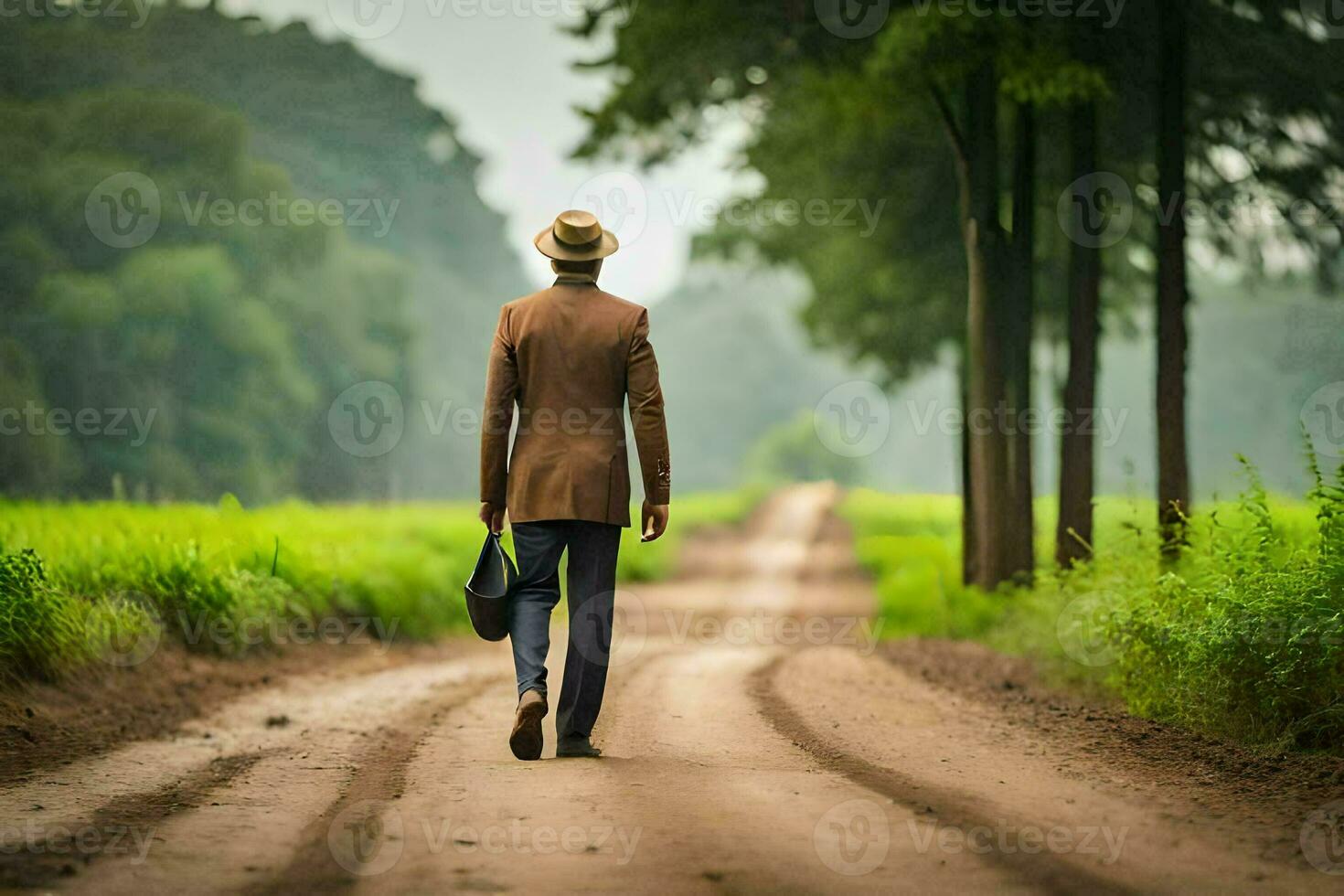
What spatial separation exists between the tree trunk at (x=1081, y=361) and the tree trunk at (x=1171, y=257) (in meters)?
1.44

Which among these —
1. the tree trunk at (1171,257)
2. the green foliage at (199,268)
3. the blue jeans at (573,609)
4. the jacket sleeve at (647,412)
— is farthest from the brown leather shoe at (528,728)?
the green foliage at (199,268)

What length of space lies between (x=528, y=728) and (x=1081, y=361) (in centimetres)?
890

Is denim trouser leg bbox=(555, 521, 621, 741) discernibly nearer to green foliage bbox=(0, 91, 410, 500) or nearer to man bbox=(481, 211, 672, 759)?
man bbox=(481, 211, 672, 759)

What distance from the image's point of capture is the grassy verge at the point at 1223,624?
6.46 metres

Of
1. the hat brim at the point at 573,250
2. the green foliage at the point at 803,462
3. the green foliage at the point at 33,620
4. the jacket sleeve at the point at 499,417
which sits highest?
the hat brim at the point at 573,250

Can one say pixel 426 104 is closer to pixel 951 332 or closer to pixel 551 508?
pixel 951 332

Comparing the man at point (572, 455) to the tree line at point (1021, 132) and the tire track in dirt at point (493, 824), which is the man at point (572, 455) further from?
the tree line at point (1021, 132)

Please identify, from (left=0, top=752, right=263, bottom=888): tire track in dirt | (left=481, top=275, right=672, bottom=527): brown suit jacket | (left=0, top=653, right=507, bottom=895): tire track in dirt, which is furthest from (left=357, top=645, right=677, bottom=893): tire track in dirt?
(left=481, top=275, right=672, bottom=527): brown suit jacket

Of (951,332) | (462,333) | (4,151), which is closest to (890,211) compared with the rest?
(951,332)

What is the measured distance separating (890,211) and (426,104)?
39.6 meters

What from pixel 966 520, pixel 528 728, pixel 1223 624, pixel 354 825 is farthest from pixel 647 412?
pixel 966 520

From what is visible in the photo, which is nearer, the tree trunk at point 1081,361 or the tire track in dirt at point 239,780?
the tire track in dirt at point 239,780

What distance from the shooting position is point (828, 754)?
21.3 feet

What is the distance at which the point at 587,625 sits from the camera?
6402mm
